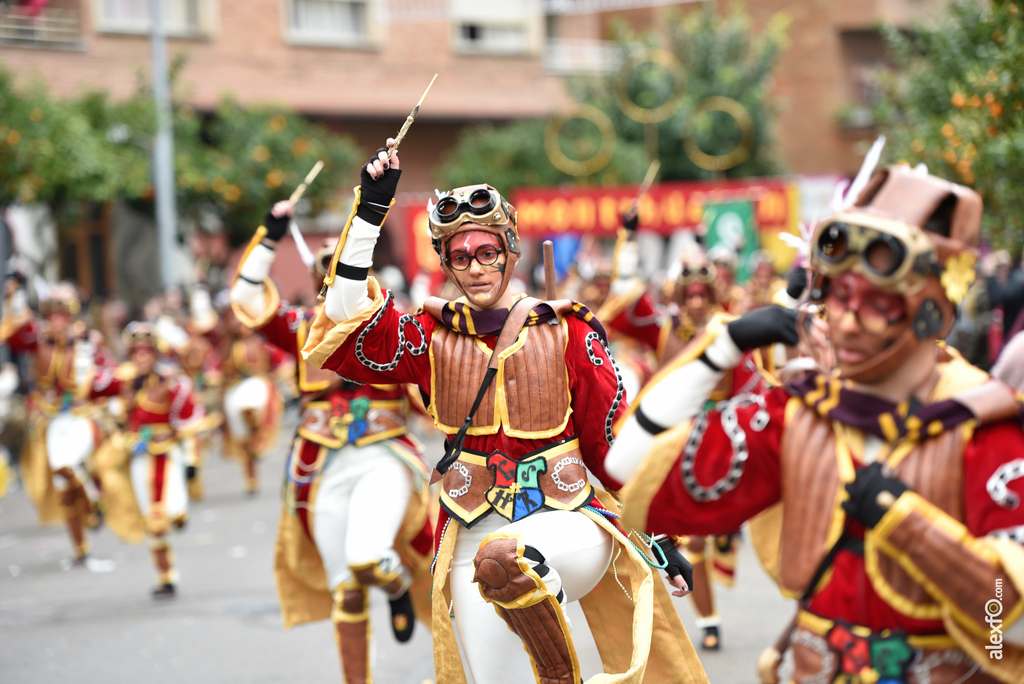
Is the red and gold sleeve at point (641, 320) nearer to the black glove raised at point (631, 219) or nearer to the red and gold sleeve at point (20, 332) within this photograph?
the black glove raised at point (631, 219)

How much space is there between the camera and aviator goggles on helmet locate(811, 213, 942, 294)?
7.75 ft

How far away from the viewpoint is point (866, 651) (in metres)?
2.48

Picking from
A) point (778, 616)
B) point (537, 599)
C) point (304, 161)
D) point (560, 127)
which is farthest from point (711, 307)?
point (560, 127)

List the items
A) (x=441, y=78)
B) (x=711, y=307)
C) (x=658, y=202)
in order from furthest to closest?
(x=441, y=78) < (x=658, y=202) < (x=711, y=307)

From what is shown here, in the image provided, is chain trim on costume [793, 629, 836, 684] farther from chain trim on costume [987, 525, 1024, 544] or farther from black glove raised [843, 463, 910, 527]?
chain trim on costume [987, 525, 1024, 544]

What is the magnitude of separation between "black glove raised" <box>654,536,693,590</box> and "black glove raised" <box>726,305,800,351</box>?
4.64 ft

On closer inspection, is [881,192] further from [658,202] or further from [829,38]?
[829,38]

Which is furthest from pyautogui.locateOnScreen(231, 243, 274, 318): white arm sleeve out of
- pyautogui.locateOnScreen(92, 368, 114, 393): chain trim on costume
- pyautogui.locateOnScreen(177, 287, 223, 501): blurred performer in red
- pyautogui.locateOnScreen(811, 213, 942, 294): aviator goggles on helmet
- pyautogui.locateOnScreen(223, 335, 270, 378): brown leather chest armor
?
pyautogui.locateOnScreen(177, 287, 223, 501): blurred performer in red

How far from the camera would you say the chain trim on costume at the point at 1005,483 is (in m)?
2.31

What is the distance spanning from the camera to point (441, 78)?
87.2 ft

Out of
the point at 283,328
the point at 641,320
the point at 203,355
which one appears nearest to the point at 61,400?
the point at 203,355

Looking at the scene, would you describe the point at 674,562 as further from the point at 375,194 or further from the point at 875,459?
the point at 375,194

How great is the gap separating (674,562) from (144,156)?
15205 millimetres

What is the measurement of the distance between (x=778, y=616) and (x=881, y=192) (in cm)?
501
